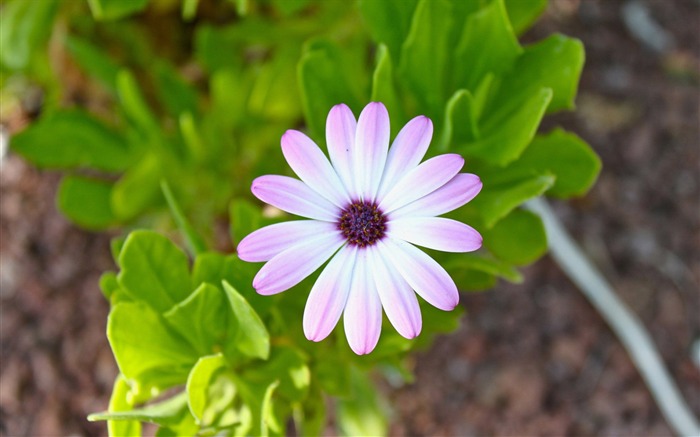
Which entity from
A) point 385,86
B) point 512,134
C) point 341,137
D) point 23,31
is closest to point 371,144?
point 341,137

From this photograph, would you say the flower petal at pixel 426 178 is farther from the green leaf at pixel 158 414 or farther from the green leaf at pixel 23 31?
the green leaf at pixel 23 31

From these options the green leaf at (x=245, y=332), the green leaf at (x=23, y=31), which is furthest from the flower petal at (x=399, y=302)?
the green leaf at (x=23, y=31)

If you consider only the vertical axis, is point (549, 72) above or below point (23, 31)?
below

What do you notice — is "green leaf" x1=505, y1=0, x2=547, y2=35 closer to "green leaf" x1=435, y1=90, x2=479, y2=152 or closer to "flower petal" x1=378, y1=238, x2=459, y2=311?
"green leaf" x1=435, y1=90, x2=479, y2=152

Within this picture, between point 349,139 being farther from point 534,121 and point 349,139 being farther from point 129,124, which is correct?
point 129,124

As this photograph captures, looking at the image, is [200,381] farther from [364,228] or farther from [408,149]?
[408,149]

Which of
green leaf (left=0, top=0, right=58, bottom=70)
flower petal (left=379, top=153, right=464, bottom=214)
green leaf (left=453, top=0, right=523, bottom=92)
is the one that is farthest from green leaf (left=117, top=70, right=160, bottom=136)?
flower petal (left=379, top=153, right=464, bottom=214)
